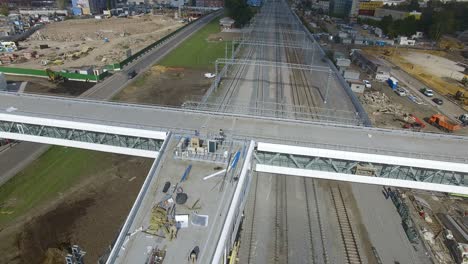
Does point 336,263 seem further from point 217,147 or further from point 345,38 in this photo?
point 345,38

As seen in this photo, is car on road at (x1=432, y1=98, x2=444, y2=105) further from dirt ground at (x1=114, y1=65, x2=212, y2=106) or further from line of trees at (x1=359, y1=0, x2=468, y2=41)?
line of trees at (x1=359, y1=0, x2=468, y2=41)

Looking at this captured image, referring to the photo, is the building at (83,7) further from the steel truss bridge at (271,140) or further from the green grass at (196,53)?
the steel truss bridge at (271,140)

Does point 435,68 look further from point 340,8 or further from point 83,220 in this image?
point 340,8

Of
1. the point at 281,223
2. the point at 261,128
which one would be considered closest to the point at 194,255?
the point at 281,223

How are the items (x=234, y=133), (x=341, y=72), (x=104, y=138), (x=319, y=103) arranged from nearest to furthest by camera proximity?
1. (x=234, y=133)
2. (x=104, y=138)
3. (x=319, y=103)
4. (x=341, y=72)

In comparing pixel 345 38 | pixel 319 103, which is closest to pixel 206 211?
pixel 319 103

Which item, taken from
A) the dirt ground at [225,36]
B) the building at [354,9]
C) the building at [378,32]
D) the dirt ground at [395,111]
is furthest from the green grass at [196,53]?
the building at [354,9]

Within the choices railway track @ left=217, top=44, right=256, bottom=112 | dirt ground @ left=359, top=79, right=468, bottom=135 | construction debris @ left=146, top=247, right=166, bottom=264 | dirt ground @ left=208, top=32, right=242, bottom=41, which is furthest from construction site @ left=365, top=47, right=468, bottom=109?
construction debris @ left=146, top=247, right=166, bottom=264
